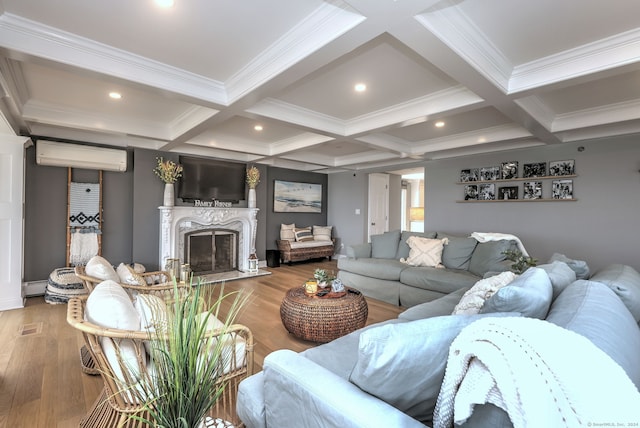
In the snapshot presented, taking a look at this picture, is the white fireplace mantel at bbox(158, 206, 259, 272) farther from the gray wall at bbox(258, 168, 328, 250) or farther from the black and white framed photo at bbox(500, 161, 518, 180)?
the black and white framed photo at bbox(500, 161, 518, 180)

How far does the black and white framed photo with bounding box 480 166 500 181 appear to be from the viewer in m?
5.22

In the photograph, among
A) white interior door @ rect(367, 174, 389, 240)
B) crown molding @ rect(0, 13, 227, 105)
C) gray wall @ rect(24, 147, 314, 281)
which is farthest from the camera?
white interior door @ rect(367, 174, 389, 240)

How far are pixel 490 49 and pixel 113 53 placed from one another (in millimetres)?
2926

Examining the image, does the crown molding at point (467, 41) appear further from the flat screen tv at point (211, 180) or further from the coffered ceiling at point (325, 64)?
the flat screen tv at point (211, 180)

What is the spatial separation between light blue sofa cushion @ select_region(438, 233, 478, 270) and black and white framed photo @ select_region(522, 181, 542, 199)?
168cm

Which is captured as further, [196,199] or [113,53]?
[196,199]

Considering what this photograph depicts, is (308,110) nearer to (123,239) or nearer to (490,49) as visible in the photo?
(490,49)

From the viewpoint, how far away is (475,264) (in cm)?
374

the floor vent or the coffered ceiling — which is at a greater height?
the coffered ceiling

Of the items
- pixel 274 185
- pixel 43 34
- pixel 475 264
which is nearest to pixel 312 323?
pixel 475 264

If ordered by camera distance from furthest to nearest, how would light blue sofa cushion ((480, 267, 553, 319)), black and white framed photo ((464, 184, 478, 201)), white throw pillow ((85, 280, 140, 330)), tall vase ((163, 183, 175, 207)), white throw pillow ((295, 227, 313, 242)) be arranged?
1. white throw pillow ((295, 227, 313, 242))
2. black and white framed photo ((464, 184, 478, 201))
3. tall vase ((163, 183, 175, 207))
4. white throw pillow ((85, 280, 140, 330))
5. light blue sofa cushion ((480, 267, 553, 319))

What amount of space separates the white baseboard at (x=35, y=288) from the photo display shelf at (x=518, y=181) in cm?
684

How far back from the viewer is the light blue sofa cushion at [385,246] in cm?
466

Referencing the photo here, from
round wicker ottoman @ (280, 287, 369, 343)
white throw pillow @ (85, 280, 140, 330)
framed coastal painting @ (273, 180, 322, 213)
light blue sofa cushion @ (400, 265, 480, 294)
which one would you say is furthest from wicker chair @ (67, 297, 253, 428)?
framed coastal painting @ (273, 180, 322, 213)
